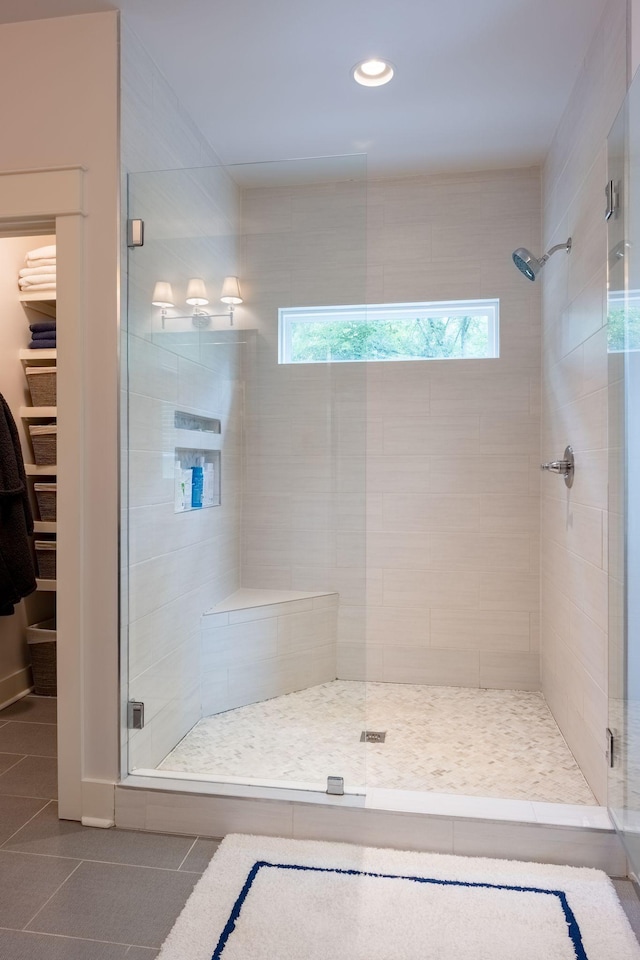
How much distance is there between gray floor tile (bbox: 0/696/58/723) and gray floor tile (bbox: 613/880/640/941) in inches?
92.0

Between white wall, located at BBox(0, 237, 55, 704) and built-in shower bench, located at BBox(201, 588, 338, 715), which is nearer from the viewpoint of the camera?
built-in shower bench, located at BBox(201, 588, 338, 715)

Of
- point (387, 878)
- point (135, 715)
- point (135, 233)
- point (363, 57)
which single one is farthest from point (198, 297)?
point (387, 878)

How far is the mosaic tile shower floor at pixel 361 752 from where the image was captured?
2.08 meters

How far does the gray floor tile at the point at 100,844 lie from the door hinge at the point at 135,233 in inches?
73.1

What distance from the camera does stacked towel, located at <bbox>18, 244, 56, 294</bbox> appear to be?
3.17 m

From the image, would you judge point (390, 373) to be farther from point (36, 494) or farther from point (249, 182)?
point (36, 494)

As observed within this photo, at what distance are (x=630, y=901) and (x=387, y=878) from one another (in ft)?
2.07

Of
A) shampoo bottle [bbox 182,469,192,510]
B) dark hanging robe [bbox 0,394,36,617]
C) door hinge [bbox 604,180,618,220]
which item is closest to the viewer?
door hinge [bbox 604,180,618,220]

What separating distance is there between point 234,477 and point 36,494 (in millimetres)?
1649

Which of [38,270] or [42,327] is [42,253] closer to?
[38,270]

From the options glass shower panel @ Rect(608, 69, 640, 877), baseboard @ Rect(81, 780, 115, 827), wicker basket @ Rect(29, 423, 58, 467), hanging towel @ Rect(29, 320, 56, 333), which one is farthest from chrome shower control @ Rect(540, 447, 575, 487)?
hanging towel @ Rect(29, 320, 56, 333)

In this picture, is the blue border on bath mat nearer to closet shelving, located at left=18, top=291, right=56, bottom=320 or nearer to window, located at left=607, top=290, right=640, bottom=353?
window, located at left=607, top=290, right=640, bottom=353

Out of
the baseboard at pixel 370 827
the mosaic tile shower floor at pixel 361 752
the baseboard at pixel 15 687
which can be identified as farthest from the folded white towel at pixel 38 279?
the baseboard at pixel 370 827

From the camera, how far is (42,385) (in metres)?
3.24
